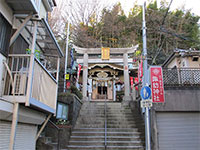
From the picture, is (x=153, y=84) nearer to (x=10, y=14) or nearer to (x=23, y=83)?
(x=23, y=83)

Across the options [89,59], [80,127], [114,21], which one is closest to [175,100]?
[80,127]

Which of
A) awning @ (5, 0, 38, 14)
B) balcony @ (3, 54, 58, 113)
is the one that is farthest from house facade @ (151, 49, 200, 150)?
awning @ (5, 0, 38, 14)

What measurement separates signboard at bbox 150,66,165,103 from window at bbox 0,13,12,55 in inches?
314

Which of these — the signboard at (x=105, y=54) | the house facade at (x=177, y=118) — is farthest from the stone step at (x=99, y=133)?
the signboard at (x=105, y=54)

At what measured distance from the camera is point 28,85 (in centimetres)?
568

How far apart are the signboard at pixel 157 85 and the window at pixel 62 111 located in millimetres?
5181

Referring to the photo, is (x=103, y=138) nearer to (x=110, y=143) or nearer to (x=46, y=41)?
(x=110, y=143)

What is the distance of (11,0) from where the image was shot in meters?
5.93

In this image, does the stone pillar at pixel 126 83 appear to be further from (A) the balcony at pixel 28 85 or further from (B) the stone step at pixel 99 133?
(A) the balcony at pixel 28 85

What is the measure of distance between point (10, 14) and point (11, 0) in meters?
0.65

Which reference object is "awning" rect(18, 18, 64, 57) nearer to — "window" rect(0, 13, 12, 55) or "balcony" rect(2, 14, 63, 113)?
"balcony" rect(2, 14, 63, 113)

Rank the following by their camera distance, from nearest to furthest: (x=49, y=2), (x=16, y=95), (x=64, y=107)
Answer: (x=16, y=95) < (x=49, y=2) < (x=64, y=107)

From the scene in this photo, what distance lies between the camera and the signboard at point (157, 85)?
1056 centimetres

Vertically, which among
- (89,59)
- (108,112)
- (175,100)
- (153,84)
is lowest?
(108,112)
